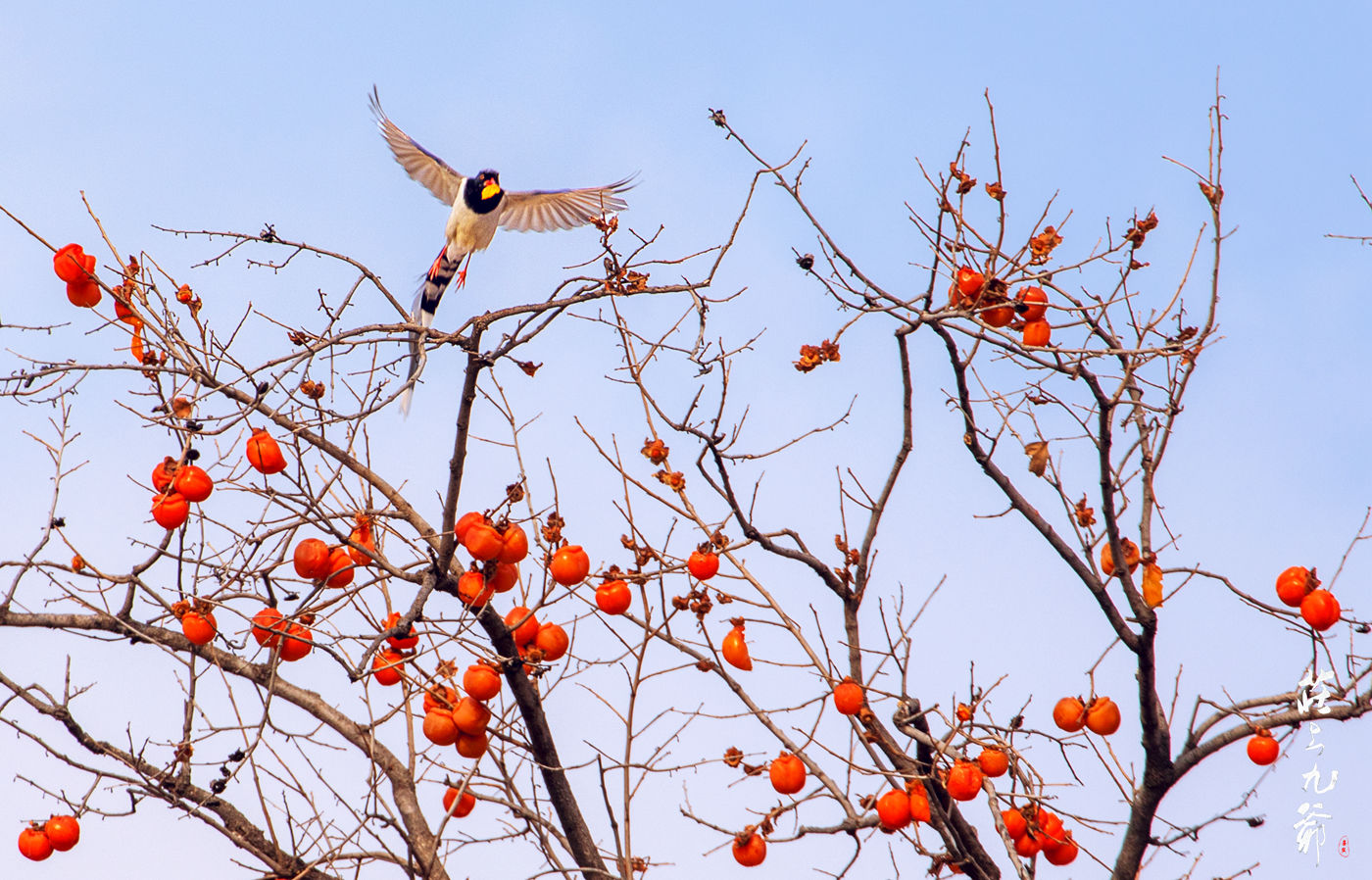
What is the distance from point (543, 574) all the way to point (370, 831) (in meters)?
1.15

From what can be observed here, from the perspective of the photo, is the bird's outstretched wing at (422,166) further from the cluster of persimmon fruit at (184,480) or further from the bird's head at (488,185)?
the cluster of persimmon fruit at (184,480)

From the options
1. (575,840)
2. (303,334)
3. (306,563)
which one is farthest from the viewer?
(575,840)

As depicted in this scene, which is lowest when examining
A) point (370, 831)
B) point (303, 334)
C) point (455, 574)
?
point (370, 831)

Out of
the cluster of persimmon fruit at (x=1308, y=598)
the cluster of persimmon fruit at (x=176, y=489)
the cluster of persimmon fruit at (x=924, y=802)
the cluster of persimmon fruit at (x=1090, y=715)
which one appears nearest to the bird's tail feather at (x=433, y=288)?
the cluster of persimmon fruit at (x=176, y=489)

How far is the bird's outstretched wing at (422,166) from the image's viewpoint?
22.2 feet

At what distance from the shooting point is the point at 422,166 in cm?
688

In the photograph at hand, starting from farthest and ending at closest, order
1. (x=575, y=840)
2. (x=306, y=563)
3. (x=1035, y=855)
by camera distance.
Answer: (x=575, y=840) → (x=1035, y=855) → (x=306, y=563)

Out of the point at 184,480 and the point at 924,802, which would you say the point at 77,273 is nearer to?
the point at 184,480

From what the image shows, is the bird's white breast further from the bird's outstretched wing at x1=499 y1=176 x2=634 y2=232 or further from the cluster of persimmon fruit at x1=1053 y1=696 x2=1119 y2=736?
the cluster of persimmon fruit at x1=1053 y1=696 x2=1119 y2=736

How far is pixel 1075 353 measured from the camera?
3.53 meters

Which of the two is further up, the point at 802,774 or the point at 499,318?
the point at 499,318

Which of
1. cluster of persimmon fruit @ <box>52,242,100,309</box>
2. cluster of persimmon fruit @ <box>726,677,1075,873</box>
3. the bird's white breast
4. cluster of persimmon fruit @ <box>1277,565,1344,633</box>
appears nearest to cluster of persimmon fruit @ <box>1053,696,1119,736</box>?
cluster of persimmon fruit @ <box>726,677,1075,873</box>

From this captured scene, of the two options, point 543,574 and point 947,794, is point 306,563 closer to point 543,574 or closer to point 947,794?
point 543,574

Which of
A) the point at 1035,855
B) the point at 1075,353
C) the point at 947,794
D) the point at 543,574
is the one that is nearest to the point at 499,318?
the point at 543,574
